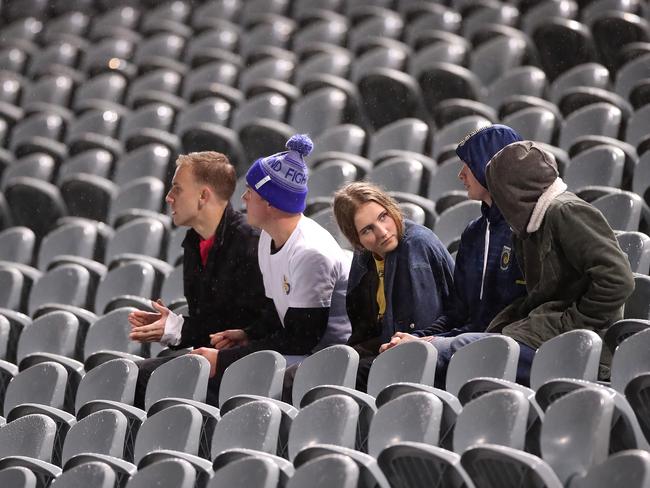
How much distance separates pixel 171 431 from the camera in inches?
176

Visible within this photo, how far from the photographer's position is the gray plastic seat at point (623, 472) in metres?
3.18

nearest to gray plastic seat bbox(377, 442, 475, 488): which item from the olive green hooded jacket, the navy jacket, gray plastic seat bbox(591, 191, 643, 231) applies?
the olive green hooded jacket

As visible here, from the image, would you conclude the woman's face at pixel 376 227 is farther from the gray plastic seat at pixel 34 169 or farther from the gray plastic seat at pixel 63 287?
the gray plastic seat at pixel 34 169

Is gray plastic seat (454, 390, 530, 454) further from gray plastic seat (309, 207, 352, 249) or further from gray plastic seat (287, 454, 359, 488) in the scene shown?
gray plastic seat (309, 207, 352, 249)

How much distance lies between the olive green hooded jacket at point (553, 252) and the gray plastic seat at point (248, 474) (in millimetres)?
1034

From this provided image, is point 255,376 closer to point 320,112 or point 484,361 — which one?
point 484,361

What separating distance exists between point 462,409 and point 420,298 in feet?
2.81

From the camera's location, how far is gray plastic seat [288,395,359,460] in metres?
4.13

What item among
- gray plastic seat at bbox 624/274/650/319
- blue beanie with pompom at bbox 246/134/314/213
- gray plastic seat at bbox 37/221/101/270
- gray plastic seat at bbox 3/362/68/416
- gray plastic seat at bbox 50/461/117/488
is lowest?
gray plastic seat at bbox 3/362/68/416

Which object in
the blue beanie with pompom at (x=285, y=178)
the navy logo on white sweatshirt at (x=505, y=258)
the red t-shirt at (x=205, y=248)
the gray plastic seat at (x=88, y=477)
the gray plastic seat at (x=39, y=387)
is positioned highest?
the blue beanie with pompom at (x=285, y=178)

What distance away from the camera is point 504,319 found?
15.1 ft

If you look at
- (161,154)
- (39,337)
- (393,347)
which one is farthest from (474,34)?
(393,347)

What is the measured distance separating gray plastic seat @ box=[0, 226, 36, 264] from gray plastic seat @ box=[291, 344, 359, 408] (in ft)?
9.38

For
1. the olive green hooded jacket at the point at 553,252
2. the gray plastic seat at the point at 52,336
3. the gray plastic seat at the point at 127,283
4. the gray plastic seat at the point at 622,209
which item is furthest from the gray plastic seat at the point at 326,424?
the gray plastic seat at the point at 127,283
